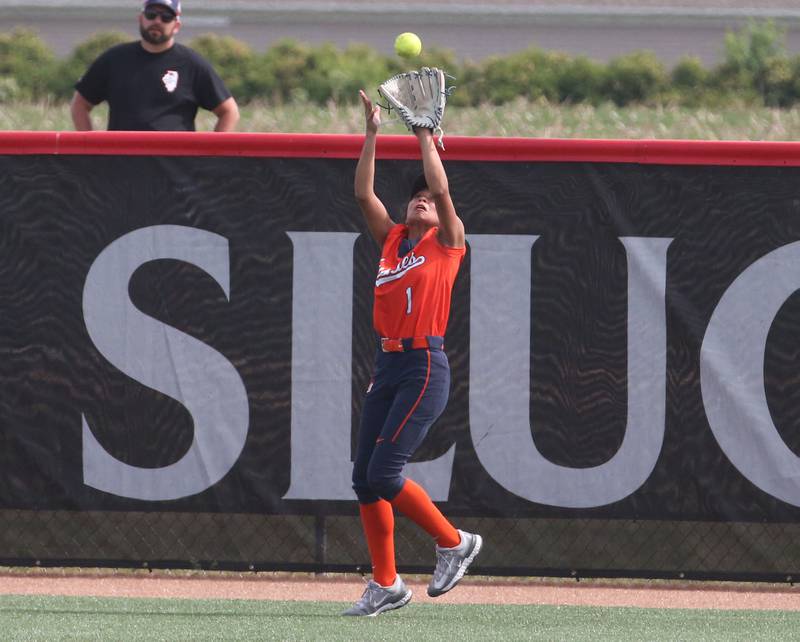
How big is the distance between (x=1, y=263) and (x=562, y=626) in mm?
2908

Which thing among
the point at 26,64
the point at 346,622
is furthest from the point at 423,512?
the point at 26,64

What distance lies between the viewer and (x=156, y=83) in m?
7.21

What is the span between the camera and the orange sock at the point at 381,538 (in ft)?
18.6

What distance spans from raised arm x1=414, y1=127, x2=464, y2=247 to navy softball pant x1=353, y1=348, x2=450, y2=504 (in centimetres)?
44

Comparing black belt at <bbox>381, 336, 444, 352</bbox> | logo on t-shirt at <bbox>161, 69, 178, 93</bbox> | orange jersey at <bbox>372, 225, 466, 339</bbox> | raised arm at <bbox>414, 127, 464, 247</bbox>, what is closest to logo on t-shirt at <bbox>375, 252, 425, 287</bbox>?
orange jersey at <bbox>372, 225, 466, 339</bbox>

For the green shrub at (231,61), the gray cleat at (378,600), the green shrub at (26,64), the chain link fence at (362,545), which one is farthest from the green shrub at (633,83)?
the gray cleat at (378,600)

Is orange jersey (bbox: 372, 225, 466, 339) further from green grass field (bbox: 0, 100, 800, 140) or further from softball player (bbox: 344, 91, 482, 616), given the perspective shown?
green grass field (bbox: 0, 100, 800, 140)

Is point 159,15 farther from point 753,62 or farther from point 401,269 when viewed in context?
point 753,62

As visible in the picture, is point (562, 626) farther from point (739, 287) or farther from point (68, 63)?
point (68, 63)

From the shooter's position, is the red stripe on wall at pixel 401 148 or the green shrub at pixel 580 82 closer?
the red stripe on wall at pixel 401 148

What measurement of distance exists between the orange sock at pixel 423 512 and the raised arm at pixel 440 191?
96 cm

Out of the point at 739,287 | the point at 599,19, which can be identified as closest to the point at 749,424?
the point at 739,287

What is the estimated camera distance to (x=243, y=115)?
18.1 meters

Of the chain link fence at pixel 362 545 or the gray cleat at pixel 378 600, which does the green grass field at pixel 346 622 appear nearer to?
the gray cleat at pixel 378 600
